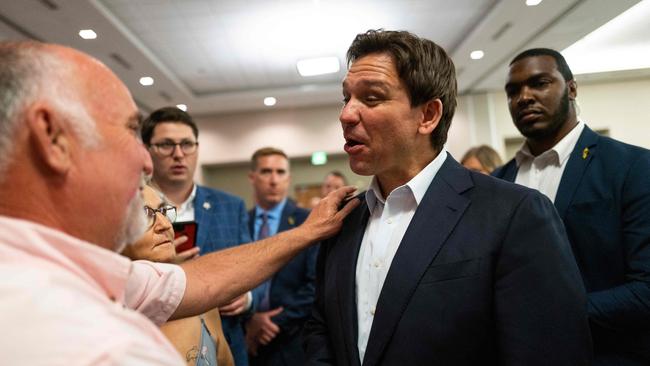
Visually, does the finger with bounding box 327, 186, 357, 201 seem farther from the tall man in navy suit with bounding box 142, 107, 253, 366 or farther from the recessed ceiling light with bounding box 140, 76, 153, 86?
the recessed ceiling light with bounding box 140, 76, 153, 86

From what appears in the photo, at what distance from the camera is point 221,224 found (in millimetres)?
2449

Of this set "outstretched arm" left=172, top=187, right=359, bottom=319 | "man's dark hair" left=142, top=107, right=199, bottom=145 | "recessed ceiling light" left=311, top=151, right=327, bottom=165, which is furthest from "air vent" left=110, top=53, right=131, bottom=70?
"outstretched arm" left=172, top=187, right=359, bottom=319

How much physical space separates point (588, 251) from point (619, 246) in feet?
0.31

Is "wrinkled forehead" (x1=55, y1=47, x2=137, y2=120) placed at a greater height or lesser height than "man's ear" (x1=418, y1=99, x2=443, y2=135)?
lesser

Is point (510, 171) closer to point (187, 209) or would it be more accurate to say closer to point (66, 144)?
point (187, 209)

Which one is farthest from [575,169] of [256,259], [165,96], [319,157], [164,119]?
[319,157]

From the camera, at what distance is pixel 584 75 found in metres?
3.93

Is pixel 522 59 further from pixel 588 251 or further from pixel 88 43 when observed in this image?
pixel 88 43

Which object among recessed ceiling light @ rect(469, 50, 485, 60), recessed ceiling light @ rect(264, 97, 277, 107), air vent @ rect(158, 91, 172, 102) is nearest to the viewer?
recessed ceiling light @ rect(469, 50, 485, 60)

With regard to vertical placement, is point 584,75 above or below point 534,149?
above

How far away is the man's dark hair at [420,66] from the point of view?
1374 millimetres

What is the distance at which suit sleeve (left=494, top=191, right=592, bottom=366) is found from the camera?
1.09 meters

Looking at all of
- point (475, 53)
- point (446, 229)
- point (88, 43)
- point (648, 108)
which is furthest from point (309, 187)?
point (446, 229)

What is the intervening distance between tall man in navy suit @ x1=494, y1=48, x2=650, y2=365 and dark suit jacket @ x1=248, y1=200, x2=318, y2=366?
5.05ft
